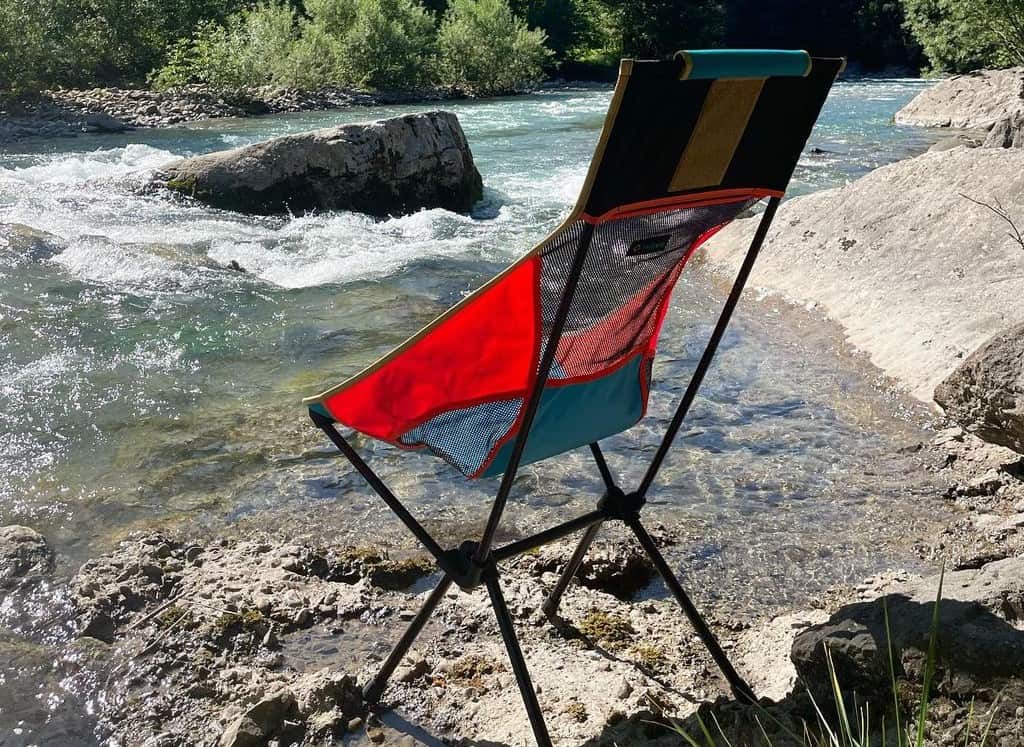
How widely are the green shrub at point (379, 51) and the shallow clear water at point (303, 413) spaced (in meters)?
20.4

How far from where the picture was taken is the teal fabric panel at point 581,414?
96.7 inches

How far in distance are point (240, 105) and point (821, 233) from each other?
20.0m

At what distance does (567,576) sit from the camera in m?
3.00

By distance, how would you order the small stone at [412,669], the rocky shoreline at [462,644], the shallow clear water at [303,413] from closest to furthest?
the rocky shoreline at [462,644]
the small stone at [412,669]
the shallow clear water at [303,413]

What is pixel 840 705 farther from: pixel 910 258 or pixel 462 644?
pixel 910 258

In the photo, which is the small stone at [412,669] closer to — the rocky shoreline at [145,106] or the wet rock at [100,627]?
the wet rock at [100,627]

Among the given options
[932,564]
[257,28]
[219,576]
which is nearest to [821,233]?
[932,564]

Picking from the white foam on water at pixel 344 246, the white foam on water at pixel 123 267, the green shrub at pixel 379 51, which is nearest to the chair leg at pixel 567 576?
the white foam on water at pixel 344 246

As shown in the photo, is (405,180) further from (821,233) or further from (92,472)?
(92,472)

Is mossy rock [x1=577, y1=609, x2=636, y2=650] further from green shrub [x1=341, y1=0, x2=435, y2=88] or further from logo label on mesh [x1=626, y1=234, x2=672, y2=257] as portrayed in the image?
green shrub [x1=341, y1=0, x2=435, y2=88]

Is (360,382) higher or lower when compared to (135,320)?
higher

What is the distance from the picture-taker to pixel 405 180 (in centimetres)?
1152

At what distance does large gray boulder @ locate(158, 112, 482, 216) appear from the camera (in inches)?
436

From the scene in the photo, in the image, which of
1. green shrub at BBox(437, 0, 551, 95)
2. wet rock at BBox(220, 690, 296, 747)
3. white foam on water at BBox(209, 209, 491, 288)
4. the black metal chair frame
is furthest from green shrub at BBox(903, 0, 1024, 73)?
wet rock at BBox(220, 690, 296, 747)
